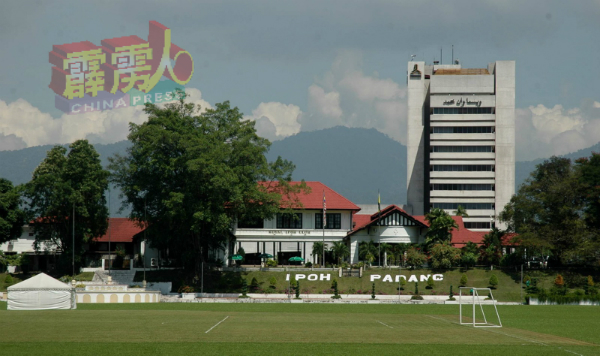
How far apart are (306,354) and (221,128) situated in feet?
142

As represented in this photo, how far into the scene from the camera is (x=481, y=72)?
114 metres

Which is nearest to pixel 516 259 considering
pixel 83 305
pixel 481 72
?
pixel 83 305

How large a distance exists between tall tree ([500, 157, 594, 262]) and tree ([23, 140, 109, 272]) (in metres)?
40.1

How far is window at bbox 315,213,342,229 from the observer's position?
234 feet

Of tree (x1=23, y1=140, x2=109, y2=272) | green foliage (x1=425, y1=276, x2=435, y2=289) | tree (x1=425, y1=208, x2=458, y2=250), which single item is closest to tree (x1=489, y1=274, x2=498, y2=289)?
green foliage (x1=425, y1=276, x2=435, y2=289)

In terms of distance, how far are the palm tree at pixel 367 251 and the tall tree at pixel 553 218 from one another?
46.1ft

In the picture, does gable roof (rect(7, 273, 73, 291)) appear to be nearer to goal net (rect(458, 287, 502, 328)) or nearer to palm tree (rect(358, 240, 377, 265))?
goal net (rect(458, 287, 502, 328))

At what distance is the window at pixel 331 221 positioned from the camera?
71375 mm

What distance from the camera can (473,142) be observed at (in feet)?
357

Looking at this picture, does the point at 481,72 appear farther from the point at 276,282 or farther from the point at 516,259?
the point at 276,282

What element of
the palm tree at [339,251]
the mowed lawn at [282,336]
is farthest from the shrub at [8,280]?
the palm tree at [339,251]

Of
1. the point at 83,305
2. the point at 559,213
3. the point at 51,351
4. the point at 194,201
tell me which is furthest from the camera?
the point at 559,213

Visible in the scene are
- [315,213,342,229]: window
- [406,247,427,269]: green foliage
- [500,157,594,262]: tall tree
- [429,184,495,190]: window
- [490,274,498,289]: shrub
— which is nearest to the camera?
[490,274,498,289]: shrub

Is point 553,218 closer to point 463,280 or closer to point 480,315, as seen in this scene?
point 463,280
